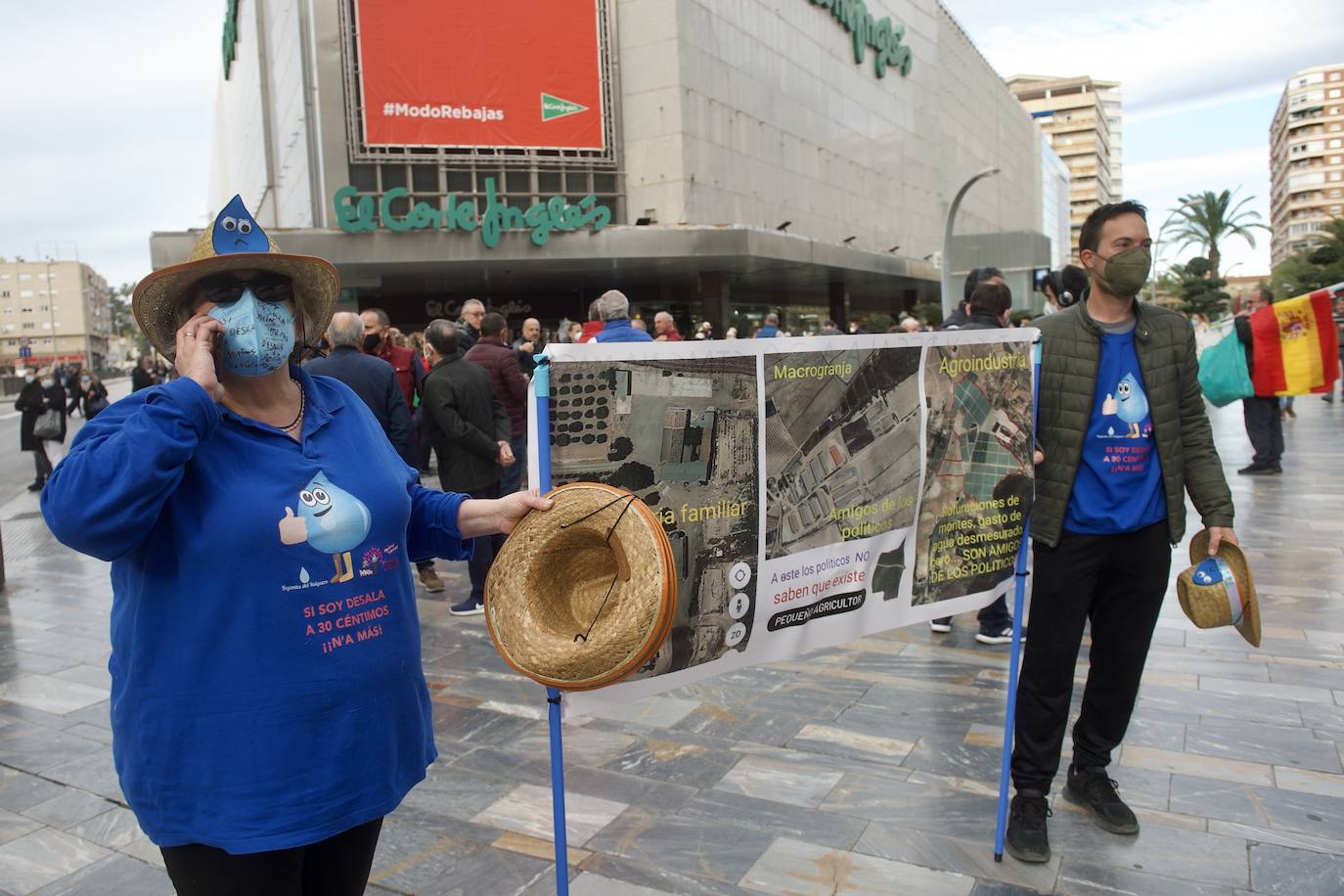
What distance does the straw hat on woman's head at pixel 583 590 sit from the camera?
2.04m

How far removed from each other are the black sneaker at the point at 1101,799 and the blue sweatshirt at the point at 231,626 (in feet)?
8.56

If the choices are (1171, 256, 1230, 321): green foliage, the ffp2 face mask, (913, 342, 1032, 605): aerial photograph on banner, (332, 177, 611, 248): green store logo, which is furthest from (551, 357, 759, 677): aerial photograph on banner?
(1171, 256, 1230, 321): green foliage

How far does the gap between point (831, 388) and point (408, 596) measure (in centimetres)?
134

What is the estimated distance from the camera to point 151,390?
1.69m

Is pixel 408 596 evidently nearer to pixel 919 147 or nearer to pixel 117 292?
pixel 919 147

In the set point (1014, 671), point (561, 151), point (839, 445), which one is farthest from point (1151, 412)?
point (561, 151)

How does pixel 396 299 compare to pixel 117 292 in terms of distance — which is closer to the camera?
pixel 396 299

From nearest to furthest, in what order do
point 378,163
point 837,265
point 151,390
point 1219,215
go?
point 151,390
point 378,163
point 837,265
point 1219,215

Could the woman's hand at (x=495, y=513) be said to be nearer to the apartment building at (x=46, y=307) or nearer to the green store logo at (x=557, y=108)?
the green store logo at (x=557, y=108)

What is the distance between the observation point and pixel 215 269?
1.89 m

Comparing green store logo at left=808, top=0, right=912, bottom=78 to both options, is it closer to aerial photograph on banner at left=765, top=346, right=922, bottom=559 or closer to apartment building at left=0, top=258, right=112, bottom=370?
aerial photograph on banner at left=765, top=346, right=922, bottom=559

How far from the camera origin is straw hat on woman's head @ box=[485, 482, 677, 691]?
2.04 meters

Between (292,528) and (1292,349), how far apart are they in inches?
384

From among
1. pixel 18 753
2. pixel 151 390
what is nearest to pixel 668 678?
pixel 151 390
